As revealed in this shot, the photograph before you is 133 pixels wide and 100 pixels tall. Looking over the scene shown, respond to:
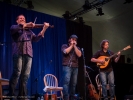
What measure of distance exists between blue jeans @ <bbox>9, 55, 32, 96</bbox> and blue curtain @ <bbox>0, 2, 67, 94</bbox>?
9.77 ft

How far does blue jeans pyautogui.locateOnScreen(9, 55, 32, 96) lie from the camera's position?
3635 mm

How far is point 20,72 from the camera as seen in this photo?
12.2ft

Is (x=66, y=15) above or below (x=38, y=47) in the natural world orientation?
above

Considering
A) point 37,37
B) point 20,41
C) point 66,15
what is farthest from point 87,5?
point 20,41

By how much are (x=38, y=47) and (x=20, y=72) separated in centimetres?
419

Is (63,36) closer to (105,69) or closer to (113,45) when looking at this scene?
(113,45)

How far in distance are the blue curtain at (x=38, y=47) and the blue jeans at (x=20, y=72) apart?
2.98 m

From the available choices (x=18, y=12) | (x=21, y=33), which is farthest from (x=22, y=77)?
(x=18, y=12)

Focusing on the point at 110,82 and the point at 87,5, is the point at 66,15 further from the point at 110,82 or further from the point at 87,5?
the point at 110,82

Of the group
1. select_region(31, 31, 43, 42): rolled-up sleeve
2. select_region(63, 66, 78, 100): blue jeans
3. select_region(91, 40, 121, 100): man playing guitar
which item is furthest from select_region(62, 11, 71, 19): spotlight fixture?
select_region(31, 31, 43, 42): rolled-up sleeve

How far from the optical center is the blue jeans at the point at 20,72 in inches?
143

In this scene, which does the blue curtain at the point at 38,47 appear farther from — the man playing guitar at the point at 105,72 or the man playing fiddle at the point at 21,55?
the man playing fiddle at the point at 21,55

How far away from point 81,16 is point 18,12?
2.94 metres

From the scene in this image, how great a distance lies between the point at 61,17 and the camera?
9453mm
